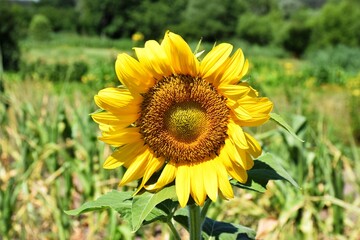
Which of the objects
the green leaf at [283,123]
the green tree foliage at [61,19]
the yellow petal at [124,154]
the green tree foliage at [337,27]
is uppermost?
the green leaf at [283,123]

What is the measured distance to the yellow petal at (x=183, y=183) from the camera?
90cm

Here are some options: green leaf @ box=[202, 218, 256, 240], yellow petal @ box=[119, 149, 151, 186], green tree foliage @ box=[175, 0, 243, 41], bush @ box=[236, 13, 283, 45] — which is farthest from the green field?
bush @ box=[236, 13, 283, 45]

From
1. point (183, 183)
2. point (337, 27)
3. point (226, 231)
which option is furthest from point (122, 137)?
point (337, 27)

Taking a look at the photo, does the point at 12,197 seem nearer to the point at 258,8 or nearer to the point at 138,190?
the point at 138,190

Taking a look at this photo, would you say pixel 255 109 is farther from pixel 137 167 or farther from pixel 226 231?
pixel 226 231

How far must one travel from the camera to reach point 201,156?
3.15ft

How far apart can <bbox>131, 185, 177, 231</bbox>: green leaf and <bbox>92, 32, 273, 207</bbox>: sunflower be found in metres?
0.02

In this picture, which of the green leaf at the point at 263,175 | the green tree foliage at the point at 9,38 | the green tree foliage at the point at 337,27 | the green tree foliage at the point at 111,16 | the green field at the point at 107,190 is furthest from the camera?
the green tree foliage at the point at 111,16

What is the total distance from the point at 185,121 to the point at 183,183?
12 cm

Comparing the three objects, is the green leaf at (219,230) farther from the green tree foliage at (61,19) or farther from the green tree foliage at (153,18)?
the green tree foliage at (61,19)

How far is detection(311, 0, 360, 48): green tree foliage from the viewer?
91.5ft

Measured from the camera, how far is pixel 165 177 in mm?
927

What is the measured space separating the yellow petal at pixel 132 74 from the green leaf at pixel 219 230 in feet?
1.18

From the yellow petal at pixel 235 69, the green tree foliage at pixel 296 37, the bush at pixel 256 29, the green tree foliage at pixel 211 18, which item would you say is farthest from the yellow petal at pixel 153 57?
the bush at pixel 256 29
